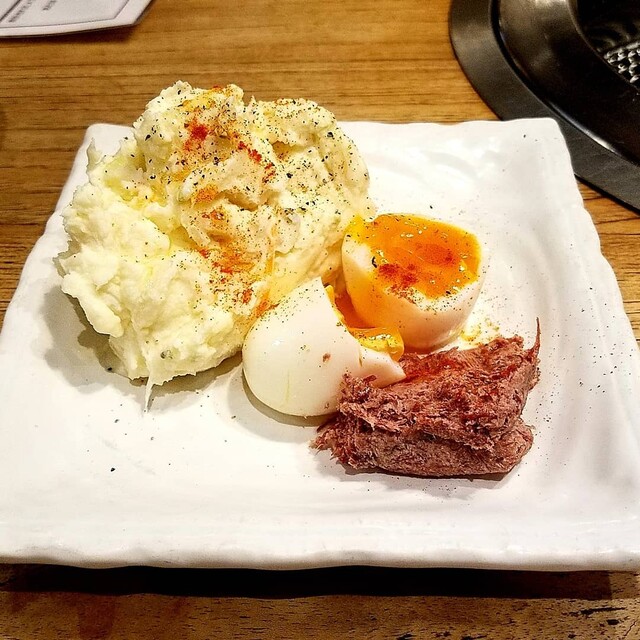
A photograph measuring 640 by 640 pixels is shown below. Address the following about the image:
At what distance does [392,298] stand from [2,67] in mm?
3436

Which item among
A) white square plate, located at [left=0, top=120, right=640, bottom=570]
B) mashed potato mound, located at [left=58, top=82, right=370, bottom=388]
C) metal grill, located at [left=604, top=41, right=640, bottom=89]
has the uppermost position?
mashed potato mound, located at [left=58, top=82, right=370, bottom=388]

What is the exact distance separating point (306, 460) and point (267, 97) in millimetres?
2619

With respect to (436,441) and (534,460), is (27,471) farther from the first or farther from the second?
(534,460)

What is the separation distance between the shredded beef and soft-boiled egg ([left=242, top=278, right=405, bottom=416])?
2.7 inches

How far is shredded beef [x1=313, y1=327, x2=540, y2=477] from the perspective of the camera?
6.08 feet

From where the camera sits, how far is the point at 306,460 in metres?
2.04

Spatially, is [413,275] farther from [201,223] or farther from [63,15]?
[63,15]

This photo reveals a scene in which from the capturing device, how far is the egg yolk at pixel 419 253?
227 centimetres

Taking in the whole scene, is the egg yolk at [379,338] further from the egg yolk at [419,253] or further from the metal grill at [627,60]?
the metal grill at [627,60]

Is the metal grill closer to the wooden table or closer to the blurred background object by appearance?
the blurred background object

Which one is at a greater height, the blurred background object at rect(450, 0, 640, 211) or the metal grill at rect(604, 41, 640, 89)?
the blurred background object at rect(450, 0, 640, 211)

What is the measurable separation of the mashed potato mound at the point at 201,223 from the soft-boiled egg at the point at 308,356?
16cm

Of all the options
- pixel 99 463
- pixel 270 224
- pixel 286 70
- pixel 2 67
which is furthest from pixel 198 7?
pixel 99 463

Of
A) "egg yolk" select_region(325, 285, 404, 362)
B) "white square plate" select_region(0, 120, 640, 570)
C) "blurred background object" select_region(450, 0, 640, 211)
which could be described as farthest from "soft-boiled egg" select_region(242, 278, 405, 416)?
"blurred background object" select_region(450, 0, 640, 211)
